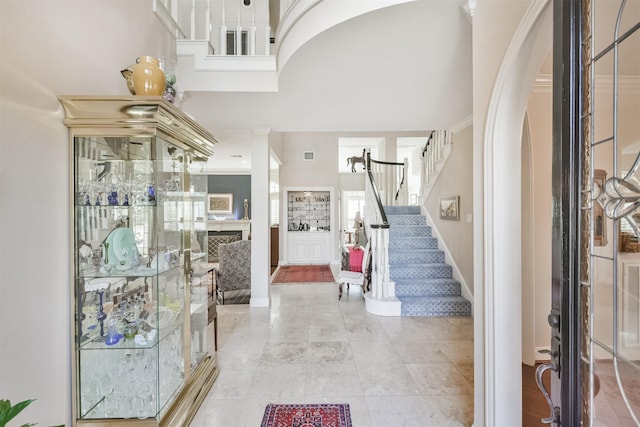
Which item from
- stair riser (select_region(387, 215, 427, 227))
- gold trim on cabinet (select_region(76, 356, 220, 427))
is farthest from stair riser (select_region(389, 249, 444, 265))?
gold trim on cabinet (select_region(76, 356, 220, 427))

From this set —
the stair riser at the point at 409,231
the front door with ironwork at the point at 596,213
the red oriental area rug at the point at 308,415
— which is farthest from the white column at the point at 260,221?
the front door with ironwork at the point at 596,213

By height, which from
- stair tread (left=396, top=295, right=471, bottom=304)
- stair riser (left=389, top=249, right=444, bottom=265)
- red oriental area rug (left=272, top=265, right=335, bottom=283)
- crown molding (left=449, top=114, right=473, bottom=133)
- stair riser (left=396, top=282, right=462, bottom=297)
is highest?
crown molding (left=449, top=114, right=473, bottom=133)

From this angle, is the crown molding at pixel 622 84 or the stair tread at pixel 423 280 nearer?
the crown molding at pixel 622 84

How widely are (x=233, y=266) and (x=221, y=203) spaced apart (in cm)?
490

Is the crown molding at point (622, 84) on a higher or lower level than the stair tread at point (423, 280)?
higher

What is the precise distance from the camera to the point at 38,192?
1.43m

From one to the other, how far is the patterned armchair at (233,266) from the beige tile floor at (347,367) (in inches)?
24.5

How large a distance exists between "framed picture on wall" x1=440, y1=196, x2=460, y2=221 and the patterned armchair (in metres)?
3.20

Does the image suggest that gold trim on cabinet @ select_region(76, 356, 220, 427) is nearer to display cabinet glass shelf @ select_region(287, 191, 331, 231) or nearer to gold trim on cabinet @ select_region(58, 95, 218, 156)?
gold trim on cabinet @ select_region(58, 95, 218, 156)

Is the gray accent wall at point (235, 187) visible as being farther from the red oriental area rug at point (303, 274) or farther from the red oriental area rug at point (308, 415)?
the red oriental area rug at point (308, 415)

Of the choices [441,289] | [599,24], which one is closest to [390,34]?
[599,24]

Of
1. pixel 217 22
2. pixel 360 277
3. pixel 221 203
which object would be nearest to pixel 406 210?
pixel 360 277

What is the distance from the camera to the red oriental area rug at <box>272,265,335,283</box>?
20.8 ft

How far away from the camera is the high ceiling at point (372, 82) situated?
2.34m
